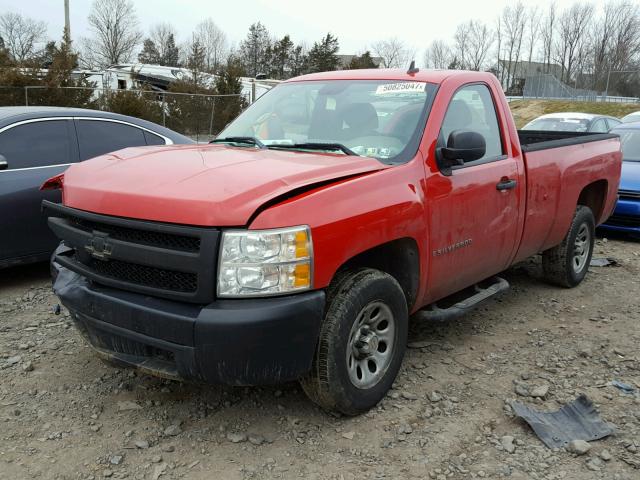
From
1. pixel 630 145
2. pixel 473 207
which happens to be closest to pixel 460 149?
pixel 473 207

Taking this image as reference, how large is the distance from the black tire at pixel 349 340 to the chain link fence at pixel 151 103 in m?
16.2

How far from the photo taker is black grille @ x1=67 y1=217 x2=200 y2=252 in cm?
283

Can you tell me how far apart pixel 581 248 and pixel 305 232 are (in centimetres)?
417

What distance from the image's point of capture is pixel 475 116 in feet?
14.4

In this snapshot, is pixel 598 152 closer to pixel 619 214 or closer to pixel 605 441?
pixel 619 214

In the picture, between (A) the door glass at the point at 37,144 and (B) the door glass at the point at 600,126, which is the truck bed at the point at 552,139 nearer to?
(A) the door glass at the point at 37,144

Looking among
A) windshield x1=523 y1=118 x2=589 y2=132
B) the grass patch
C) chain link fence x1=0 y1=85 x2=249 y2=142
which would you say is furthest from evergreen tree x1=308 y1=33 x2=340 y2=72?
windshield x1=523 y1=118 x2=589 y2=132

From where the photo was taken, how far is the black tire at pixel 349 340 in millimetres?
3047

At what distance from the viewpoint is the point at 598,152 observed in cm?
579


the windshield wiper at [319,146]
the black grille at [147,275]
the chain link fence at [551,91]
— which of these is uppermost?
the chain link fence at [551,91]

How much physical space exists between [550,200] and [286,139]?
7.64 feet

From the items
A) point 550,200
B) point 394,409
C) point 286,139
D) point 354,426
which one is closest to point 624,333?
point 550,200

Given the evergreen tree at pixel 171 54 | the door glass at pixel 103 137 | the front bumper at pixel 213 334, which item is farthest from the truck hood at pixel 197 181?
the evergreen tree at pixel 171 54

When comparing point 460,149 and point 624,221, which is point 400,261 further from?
point 624,221
